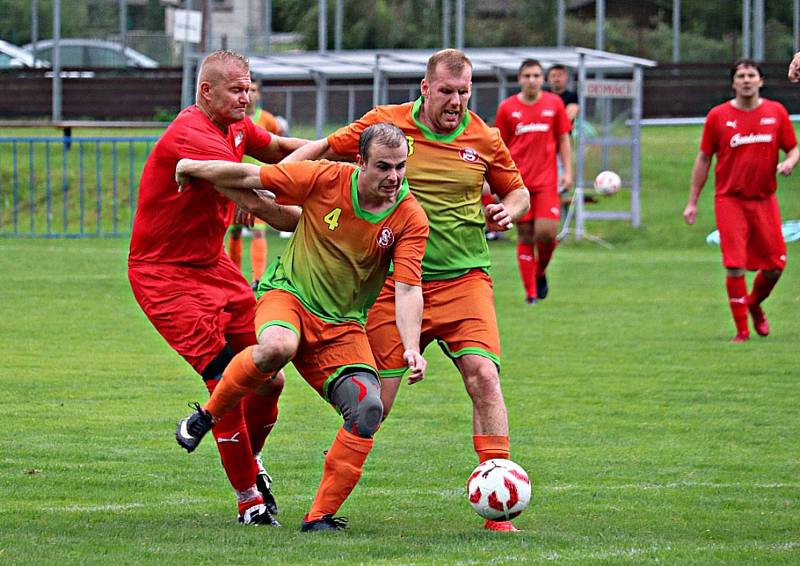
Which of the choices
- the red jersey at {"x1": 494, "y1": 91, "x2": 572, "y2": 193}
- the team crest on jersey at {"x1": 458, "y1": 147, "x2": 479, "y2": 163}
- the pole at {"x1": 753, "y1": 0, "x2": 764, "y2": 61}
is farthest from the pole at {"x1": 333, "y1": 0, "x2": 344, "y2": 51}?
the team crest on jersey at {"x1": 458, "y1": 147, "x2": 479, "y2": 163}

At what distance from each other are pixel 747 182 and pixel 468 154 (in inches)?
243

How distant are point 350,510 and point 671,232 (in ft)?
61.2

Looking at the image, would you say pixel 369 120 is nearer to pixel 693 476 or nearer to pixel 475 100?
pixel 693 476

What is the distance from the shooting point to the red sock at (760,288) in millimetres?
12938

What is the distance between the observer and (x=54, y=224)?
24781 millimetres

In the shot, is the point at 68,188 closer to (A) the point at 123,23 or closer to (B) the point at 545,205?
(A) the point at 123,23

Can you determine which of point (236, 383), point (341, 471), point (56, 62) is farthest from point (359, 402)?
point (56, 62)

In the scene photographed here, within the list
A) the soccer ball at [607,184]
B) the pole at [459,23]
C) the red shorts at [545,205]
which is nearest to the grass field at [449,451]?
the red shorts at [545,205]

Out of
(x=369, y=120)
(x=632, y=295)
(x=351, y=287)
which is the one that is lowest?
(x=632, y=295)

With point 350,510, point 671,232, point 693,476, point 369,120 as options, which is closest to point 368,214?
point 369,120

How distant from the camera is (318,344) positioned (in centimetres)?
634

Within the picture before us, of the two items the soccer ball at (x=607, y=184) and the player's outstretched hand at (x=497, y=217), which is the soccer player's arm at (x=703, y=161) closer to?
the player's outstretched hand at (x=497, y=217)

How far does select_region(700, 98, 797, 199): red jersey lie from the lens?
12.7 meters

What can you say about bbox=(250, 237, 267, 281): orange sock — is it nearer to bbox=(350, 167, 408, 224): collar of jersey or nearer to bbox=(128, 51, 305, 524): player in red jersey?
bbox=(128, 51, 305, 524): player in red jersey
